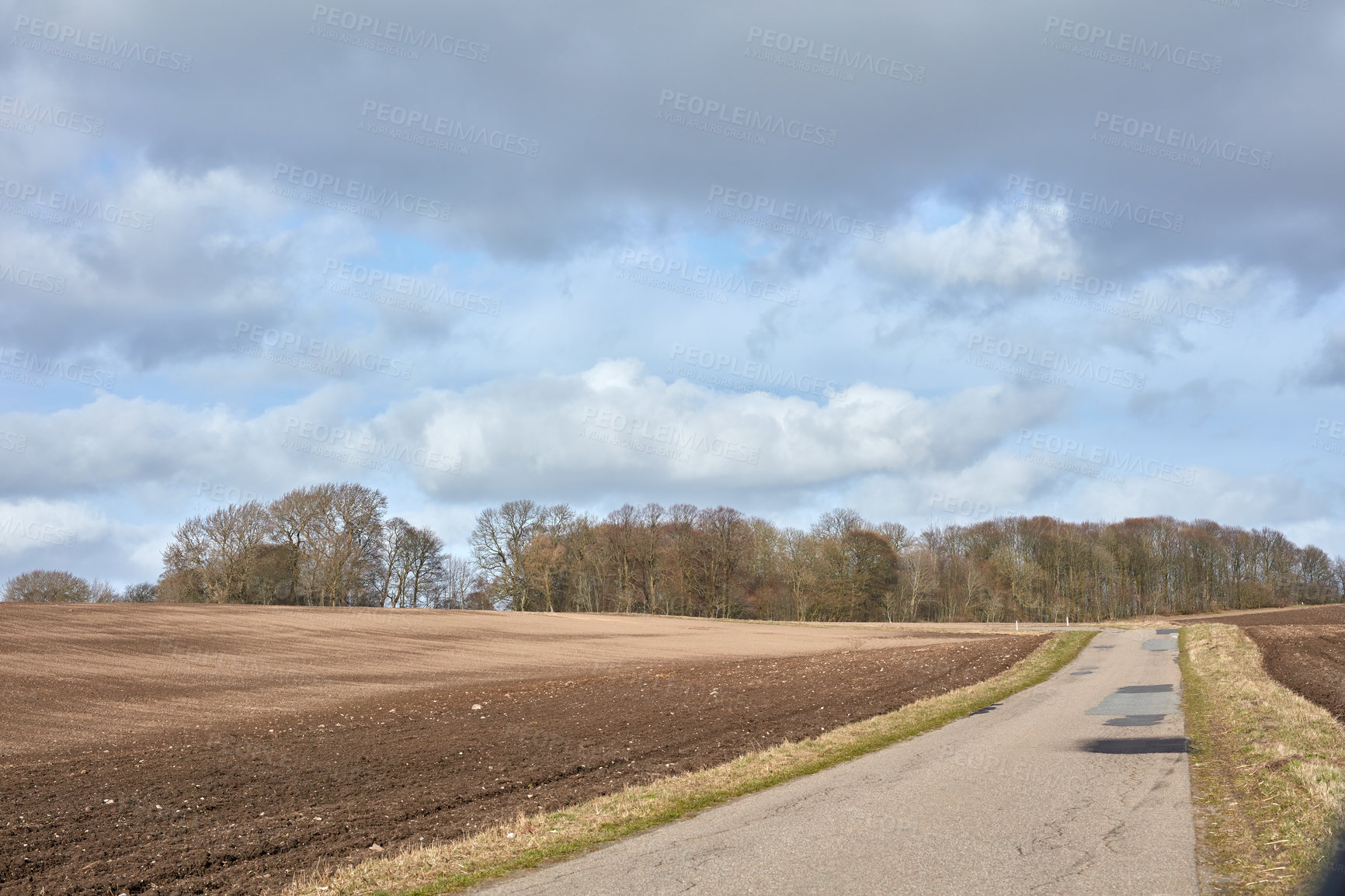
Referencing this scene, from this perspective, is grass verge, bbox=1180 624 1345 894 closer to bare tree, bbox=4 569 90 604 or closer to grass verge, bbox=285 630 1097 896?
grass verge, bbox=285 630 1097 896

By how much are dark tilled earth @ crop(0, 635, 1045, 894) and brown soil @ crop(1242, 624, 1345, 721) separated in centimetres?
933

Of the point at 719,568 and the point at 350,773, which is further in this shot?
the point at 719,568

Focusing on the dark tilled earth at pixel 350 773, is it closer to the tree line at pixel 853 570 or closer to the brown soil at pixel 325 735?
the brown soil at pixel 325 735

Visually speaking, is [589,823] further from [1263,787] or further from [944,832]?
[1263,787]

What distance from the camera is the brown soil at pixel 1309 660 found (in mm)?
21328

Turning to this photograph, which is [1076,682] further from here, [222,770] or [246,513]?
[246,513]

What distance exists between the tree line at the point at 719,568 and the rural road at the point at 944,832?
82.8 m

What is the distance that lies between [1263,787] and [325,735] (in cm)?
1949

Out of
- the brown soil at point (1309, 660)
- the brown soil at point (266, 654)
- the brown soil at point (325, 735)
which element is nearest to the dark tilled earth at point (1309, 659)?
the brown soil at point (1309, 660)

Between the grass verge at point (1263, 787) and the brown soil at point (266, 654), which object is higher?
the grass verge at point (1263, 787)

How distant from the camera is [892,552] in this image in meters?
104

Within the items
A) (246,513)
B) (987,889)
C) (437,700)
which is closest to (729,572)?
(246,513)

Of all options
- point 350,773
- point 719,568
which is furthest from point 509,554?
point 350,773

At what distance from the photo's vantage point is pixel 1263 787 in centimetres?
1090
